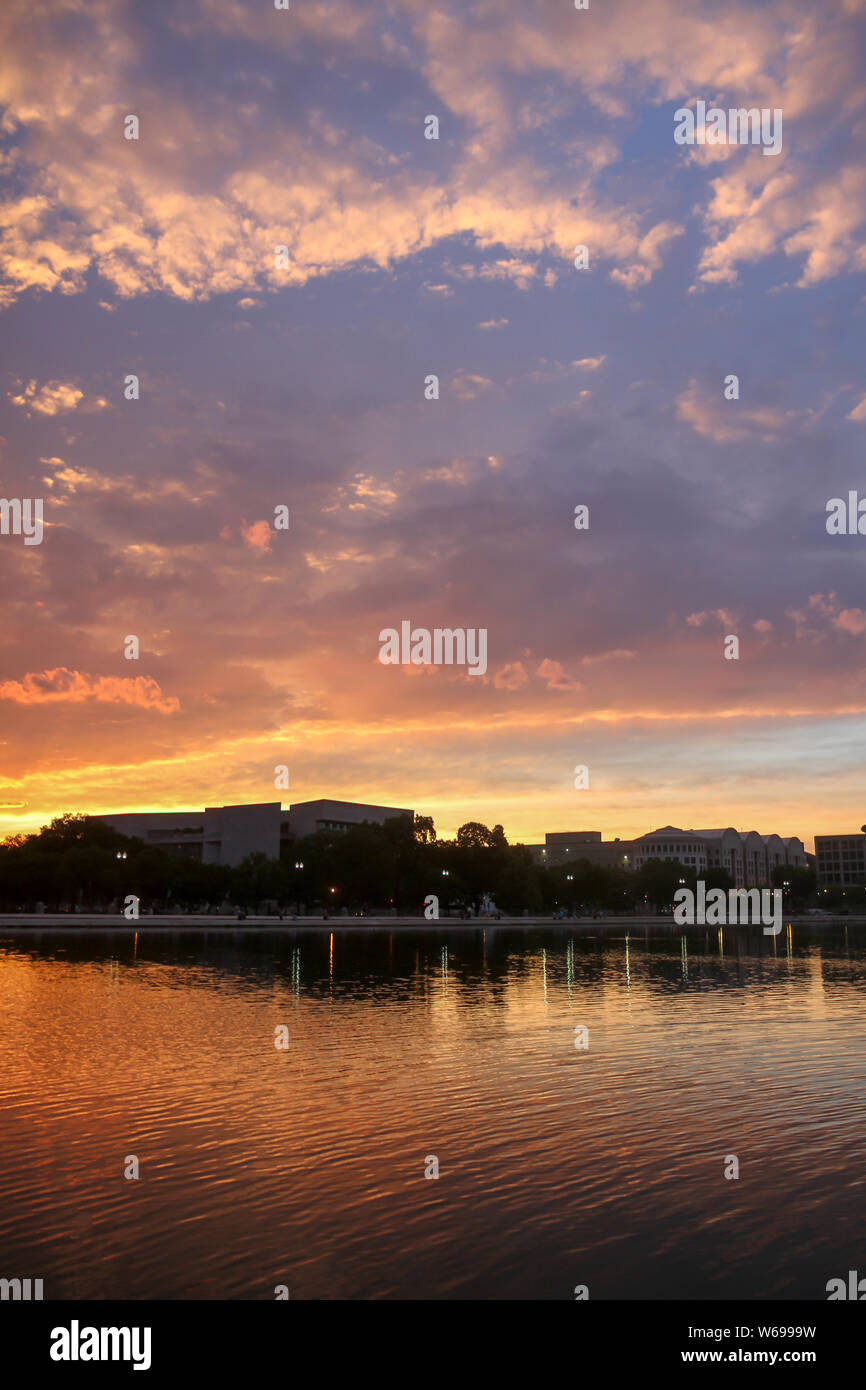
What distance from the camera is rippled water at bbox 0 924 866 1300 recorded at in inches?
451

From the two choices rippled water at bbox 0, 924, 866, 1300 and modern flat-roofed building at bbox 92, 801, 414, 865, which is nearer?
rippled water at bbox 0, 924, 866, 1300

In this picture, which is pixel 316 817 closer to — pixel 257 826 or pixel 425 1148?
pixel 257 826

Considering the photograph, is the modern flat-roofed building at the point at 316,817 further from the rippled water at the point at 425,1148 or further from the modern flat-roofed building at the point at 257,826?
the rippled water at the point at 425,1148

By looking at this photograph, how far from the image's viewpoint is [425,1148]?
1623 centimetres

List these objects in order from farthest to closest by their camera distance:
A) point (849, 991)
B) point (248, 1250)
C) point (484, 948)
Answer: point (484, 948)
point (849, 991)
point (248, 1250)

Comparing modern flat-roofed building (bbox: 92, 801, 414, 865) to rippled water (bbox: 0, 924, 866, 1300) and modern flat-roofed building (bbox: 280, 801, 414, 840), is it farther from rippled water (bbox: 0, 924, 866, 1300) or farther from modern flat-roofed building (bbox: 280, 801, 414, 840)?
rippled water (bbox: 0, 924, 866, 1300)

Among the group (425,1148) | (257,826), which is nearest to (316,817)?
(257,826)

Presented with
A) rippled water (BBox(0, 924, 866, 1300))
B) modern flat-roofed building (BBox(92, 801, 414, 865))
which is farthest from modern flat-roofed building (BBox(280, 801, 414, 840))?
rippled water (BBox(0, 924, 866, 1300))

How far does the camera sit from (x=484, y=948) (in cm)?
7706

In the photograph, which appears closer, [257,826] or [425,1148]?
[425,1148]
